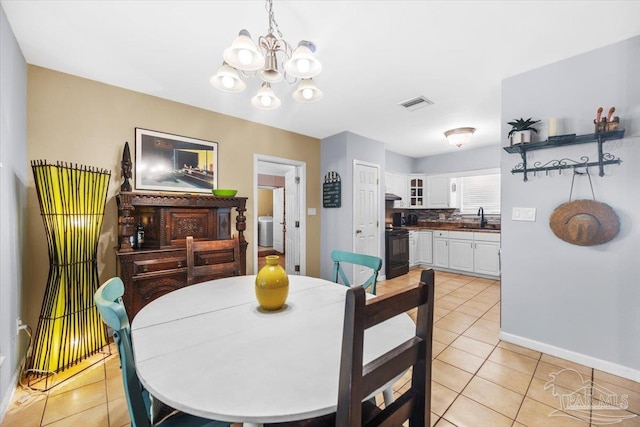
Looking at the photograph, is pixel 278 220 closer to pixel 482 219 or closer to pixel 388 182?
pixel 388 182

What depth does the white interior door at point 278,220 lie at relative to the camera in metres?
6.88

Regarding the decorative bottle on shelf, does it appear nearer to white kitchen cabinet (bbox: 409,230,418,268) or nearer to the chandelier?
the chandelier

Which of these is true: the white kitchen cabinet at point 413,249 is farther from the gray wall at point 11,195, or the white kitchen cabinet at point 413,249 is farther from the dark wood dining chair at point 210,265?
the gray wall at point 11,195

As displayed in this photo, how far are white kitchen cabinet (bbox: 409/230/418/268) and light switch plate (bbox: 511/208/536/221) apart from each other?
3.02 metres

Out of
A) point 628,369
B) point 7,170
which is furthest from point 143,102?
point 628,369

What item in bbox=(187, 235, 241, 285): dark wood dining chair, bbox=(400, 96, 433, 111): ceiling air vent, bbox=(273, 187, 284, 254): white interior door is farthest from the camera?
bbox=(273, 187, 284, 254): white interior door

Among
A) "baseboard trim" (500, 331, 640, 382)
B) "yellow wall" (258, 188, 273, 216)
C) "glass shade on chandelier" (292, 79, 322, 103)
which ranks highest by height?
"glass shade on chandelier" (292, 79, 322, 103)

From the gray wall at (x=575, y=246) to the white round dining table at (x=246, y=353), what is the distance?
1.90m

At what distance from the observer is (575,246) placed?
2137mm

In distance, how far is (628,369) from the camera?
1.91m

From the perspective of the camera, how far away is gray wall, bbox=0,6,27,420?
1.61m

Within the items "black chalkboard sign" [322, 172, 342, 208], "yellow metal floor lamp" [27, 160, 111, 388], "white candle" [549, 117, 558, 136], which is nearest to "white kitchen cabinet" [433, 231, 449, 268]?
"black chalkboard sign" [322, 172, 342, 208]

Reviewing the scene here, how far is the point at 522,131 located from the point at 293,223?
3.26 m

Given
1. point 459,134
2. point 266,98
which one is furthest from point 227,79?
point 459,134
